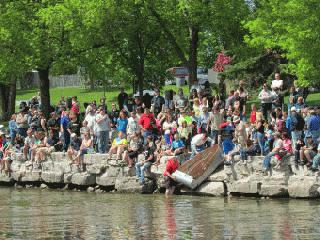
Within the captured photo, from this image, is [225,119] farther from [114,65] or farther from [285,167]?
[114,65]

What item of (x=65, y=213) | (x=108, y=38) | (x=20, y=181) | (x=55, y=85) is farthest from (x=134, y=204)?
(x=55, y=85)

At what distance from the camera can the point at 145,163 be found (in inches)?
1389

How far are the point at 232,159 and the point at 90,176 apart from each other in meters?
7.18

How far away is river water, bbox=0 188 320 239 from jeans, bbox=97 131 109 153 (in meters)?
2.22

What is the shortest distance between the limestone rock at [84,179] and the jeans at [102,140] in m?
1.09

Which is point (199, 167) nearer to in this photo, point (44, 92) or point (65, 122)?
point (65, 122)

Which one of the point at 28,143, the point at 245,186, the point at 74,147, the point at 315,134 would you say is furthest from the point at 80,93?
the point at 315,134

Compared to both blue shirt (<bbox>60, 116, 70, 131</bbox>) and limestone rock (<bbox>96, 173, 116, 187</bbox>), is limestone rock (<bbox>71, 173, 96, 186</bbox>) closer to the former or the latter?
limestone rock (<bbox>96, 173, 116, 187</bbox>)

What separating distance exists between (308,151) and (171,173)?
17.8ft

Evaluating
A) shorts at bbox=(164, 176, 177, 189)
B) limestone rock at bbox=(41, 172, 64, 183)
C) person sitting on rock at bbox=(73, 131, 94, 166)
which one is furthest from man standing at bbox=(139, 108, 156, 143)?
limestone rock at bbox=(41, 172, 64, 183)

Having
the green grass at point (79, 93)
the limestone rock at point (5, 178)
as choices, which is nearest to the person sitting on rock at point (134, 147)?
the limestone rock at point (5, 178)

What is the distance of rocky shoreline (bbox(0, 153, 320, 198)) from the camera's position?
31625 millimetres

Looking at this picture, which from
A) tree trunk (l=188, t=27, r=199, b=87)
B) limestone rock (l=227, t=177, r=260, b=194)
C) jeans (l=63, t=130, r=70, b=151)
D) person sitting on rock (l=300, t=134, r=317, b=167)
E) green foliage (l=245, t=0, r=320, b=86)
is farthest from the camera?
tree trunk (l=188, t=27, r=199, b=87)

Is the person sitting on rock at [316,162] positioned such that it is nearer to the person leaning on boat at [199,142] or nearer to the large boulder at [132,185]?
the person leaning on boat at [199,142]
